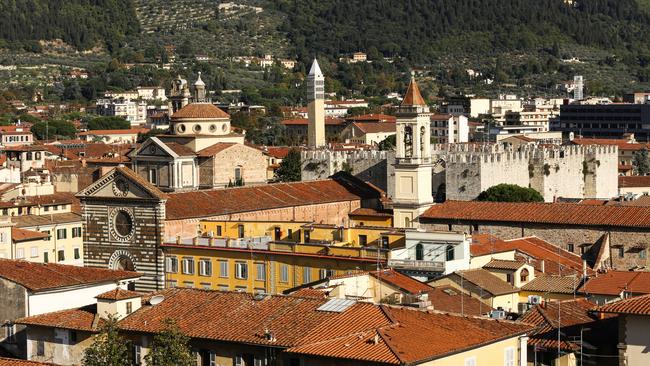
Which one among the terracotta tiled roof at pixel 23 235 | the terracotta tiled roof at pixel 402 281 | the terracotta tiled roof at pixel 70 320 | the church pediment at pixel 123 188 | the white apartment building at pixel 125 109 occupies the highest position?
the white apartment building at pixel 125 109

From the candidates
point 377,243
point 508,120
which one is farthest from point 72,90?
point 377,243

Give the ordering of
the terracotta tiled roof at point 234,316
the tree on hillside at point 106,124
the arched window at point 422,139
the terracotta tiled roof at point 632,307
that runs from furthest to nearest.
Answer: the tree on hillside at point 106,124 → the arched window at point 422,139 → the terracotta tiled roof at point 234,316 → the terracotta tiled roof at point 632,307

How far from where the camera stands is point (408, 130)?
57.3 meters

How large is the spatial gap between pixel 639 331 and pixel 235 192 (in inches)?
1221

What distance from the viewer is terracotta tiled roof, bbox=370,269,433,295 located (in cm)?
3497

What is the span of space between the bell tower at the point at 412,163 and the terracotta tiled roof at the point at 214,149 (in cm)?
1262

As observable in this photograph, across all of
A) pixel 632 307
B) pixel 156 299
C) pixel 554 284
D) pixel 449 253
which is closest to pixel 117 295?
pixel 156 299

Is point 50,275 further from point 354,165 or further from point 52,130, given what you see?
point 52,130

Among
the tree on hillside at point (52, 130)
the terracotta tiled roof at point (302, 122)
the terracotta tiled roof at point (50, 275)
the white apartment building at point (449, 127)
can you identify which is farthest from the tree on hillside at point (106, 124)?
the terracotta tiled roof at point (50, 275)

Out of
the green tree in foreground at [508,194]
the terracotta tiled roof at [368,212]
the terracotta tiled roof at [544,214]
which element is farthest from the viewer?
the green tree in foreground at [508,194]

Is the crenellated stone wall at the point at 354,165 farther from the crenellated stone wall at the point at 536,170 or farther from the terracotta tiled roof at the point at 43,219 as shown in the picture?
the terracotta tiled roof at the point at 43,219

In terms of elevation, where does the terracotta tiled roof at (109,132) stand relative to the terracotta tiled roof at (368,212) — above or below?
above

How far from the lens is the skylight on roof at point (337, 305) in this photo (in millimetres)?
27438

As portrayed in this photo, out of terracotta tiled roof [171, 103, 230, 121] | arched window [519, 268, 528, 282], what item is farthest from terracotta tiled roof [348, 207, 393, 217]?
arched window [519, 268, 528, 282]
